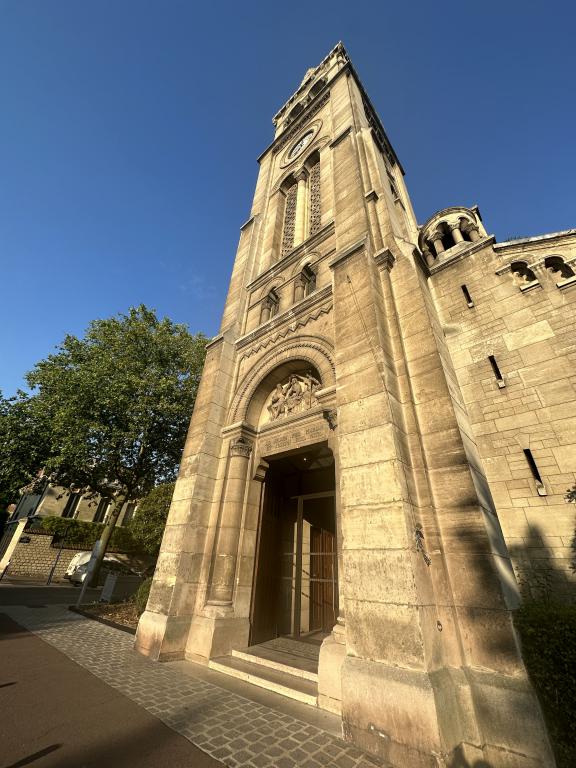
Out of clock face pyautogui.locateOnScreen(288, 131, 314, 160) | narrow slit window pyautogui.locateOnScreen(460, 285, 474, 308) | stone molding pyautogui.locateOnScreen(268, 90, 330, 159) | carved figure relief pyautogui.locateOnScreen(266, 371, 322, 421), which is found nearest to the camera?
carved figure relief pyautogui.locateOnScreen(266, 371, 322, 421)

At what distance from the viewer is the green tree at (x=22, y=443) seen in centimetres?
1549

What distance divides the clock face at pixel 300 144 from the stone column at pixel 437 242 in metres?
9.27

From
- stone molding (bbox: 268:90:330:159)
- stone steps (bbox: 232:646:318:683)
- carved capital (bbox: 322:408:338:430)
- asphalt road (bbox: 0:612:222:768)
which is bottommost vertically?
asphalt road (bbox: 0:612:222:768)

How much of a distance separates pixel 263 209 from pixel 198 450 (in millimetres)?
12771

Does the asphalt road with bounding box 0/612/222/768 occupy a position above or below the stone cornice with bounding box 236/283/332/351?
below

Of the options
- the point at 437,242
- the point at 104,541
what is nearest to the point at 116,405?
the point at 104,541

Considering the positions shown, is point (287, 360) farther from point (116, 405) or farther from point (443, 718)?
point (116, 405)

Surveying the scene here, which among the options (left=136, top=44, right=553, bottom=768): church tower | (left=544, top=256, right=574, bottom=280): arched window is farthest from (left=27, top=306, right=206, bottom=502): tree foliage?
(left=544, top=256, right=574, bottom=280): arched window

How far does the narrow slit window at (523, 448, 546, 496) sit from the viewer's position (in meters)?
6.21

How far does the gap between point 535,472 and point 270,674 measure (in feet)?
20.6

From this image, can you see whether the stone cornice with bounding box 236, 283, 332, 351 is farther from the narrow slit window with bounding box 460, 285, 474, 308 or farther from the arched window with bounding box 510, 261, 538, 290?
the arched window with bounding box 510, 261, 538, 290

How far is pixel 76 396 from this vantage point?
1493cm

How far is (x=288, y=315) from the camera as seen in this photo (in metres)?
9.20

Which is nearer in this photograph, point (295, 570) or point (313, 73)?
point (295, 570)
